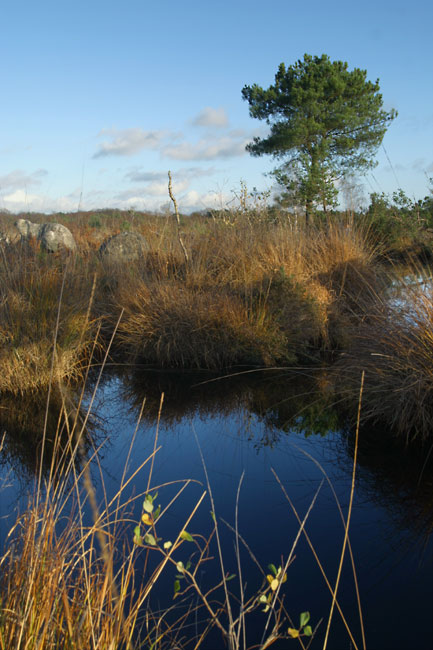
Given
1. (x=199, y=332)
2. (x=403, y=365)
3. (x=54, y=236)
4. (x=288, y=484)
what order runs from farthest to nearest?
(x=54, y=236), (x=199, y=332), (x=403, y=365), (x=288, y=484)

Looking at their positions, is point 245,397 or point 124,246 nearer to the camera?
point 245,397

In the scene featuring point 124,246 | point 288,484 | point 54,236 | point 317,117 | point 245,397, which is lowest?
point 288,484

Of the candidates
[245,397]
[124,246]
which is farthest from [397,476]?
[124,246]

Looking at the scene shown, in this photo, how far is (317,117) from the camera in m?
19.7

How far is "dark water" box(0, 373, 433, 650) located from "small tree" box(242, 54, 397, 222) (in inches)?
561

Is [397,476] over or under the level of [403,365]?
under

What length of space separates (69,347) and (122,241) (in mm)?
5240

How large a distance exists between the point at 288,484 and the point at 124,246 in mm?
7660

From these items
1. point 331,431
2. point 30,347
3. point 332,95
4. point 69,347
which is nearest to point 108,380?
point 69,347

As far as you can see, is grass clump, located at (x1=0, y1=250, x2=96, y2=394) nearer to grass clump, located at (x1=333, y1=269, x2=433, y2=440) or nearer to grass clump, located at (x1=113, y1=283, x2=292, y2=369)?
grass clump, located at (x1=113, y1=283, x2=292, y2=369)

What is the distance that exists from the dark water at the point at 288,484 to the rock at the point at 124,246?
4.71m

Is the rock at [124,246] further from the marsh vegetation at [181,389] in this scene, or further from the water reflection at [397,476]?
the water reflection at [397,476]

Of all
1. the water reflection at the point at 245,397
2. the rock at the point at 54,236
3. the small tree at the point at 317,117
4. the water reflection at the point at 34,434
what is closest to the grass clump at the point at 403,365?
the water reflection at the point at 245,397

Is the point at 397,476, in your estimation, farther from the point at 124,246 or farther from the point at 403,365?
the point at 124,246
